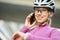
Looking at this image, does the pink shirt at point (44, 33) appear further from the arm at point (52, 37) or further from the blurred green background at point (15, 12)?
the blurred green background at point (15, 12)

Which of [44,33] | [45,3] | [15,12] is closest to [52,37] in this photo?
[44,33]

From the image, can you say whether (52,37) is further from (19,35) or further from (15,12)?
(15,12)

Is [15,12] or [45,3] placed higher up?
[45,3]

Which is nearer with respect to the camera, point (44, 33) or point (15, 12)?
point (44, 33)

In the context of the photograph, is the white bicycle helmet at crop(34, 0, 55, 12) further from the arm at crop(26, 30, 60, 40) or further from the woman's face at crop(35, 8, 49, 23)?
the arm at crop(26, 30, 60, 40)

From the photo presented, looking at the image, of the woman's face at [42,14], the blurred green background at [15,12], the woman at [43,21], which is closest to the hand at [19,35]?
the woman at [43,21]

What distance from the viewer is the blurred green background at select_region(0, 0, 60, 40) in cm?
208

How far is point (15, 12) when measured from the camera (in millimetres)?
2219

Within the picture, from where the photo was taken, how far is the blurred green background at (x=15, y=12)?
2.08 m

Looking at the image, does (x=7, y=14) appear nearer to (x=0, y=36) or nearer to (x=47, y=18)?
(x=0, y=36)

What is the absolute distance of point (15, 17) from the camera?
86.1 inches

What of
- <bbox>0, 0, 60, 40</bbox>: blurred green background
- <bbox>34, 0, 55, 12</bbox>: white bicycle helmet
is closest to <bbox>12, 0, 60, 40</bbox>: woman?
<bbox>34, 0, 55, 12</bbox>: white bicycle helmet

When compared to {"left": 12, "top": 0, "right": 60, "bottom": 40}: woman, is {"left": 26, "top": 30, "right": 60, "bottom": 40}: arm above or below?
below

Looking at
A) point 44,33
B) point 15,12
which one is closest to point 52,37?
point 44,33
